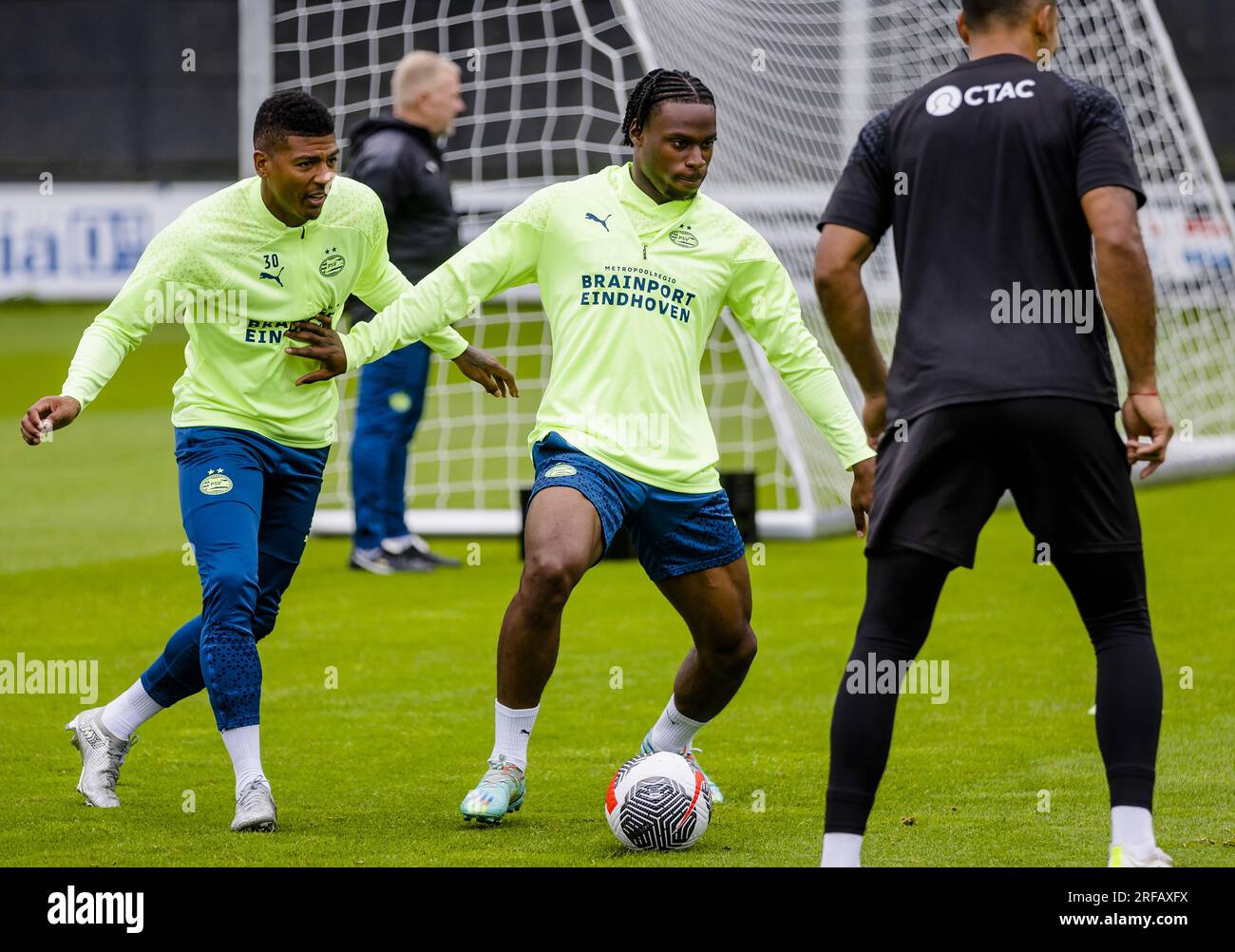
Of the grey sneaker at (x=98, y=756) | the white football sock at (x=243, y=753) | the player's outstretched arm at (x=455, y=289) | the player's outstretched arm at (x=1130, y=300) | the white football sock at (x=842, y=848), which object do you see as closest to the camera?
the player's outstretched arm at (x=1130, y=300)

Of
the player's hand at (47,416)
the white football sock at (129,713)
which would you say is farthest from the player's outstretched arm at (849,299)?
the white football sock at (129,713)

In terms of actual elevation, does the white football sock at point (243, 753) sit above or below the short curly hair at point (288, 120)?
below

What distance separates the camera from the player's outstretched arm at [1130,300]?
346 centimetres

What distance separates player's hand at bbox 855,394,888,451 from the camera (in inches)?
150

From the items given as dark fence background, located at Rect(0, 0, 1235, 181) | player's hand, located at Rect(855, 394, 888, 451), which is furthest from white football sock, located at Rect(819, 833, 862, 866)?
dark fence background, located at Rect(0, 0, 1235, 181)

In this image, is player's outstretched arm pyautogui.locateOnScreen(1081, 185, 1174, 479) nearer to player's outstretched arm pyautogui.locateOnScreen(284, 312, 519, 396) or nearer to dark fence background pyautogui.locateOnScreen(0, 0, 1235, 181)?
player's outstretched arm pyautogui.locateOnScreen(284, 312, 519, 396)

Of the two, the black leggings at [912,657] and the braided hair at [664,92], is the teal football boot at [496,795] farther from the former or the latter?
the braided hair at [664,92]

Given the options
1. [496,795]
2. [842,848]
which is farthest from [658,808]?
[842,848]

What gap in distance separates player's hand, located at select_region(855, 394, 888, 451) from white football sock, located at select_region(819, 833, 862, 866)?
800 millimetres

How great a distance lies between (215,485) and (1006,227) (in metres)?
2.21

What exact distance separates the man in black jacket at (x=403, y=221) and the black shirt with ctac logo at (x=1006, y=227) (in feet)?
18.9
